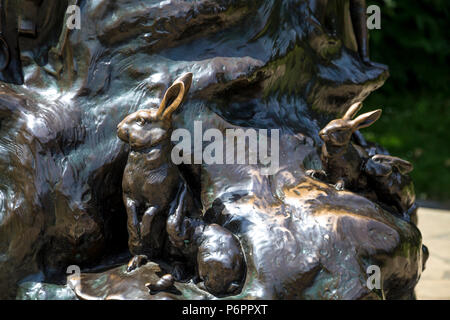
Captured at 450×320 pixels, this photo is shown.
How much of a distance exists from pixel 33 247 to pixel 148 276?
628mm

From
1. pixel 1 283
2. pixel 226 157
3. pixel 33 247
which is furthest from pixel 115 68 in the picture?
pixel 1 283

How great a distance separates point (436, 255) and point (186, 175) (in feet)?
9.71

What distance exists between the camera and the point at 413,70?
10047mm

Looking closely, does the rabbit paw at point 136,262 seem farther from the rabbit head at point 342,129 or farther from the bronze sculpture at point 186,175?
the rabbit head at point 342,129

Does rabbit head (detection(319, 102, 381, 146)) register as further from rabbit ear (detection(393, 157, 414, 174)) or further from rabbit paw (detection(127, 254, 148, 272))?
rabbit paw (detection(127, 254, 148, 272))

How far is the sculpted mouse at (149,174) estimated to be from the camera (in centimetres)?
280

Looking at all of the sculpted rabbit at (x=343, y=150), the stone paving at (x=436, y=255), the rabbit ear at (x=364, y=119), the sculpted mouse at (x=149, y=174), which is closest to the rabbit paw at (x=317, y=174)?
the sculpted rabbit at (x=343, y=150)

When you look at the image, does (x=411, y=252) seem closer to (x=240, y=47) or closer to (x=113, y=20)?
(x=240, y=47)

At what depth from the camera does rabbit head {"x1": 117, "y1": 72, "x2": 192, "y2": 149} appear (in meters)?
2.79

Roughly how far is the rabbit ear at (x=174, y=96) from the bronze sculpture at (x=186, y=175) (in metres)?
0.35

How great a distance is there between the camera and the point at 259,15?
339 centimetres

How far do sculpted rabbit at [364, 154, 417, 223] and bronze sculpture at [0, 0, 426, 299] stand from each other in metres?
0.02

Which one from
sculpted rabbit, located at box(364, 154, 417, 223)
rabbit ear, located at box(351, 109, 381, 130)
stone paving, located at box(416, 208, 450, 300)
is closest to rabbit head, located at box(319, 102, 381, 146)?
rabbit ear, located at box(351, 109, 381, 130)

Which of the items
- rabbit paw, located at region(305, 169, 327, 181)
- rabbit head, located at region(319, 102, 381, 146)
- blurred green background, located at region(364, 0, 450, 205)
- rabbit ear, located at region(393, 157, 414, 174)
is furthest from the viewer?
blurred green background, located at region(364, 0, 450, 205)
